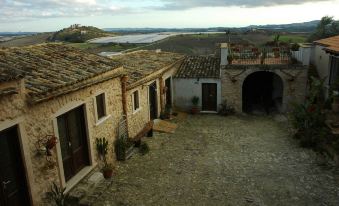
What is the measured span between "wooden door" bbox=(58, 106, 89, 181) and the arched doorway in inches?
544

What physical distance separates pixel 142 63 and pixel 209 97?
545 cm

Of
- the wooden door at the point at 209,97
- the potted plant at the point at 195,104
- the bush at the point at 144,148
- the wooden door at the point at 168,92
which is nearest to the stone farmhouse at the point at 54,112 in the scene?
the bush at the point at 144,148

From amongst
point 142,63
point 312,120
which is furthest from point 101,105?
point 312,120

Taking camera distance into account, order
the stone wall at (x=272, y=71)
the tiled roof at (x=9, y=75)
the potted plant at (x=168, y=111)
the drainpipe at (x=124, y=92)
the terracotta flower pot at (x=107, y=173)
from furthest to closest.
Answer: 1. the stone wall at (x=272, y=71)
2. the potted plant at (x=168, y=111)
3. the drainpipe at (x=124, y=92)
4. the terracotta flower pot at (x=107, y=173)
5. the tiled roof at (x=9, y=75)

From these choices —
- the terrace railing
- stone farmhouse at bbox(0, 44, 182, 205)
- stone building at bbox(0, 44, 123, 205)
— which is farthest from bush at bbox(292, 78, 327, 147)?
stone building at bbox(0, 44, 123, 205)

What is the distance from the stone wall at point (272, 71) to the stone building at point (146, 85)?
3.74 m

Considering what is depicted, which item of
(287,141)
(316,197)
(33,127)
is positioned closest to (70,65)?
(33,127)

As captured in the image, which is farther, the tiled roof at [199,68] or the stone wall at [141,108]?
the tiled roof at [199,68]

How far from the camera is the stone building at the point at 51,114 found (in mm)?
7387

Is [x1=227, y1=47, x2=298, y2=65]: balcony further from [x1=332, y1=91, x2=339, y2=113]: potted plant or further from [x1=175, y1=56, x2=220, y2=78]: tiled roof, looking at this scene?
[x1=332, y1=91, x2=339, y2=113]: potted plant

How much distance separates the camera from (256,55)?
21.7 meters

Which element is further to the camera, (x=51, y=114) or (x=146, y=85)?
(x=146, y=85)

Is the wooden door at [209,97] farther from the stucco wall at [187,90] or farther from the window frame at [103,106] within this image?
the window frame at [103,106]

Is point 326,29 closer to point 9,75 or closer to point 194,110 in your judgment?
point 194,110
